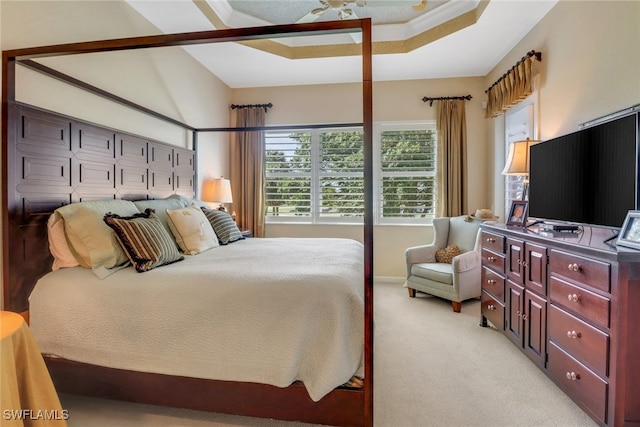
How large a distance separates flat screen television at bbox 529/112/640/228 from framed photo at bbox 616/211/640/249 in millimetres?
187

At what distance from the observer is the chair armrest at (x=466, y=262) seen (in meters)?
3.29

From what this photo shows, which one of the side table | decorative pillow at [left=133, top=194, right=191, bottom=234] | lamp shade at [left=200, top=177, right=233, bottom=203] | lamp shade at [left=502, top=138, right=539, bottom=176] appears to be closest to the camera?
the side table

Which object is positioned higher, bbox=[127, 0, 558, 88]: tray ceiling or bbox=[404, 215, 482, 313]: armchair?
bbox=[127, 0, 558, 88]: tray ceiling

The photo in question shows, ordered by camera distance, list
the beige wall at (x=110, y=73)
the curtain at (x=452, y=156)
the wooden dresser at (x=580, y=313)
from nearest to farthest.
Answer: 1. the wooden dresser at (x=580, y=313)
2. the beige wall at (x=110, y=73)
3. the curtain at (x=452, y=156)

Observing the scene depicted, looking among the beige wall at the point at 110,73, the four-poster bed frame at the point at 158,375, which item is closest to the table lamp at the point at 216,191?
the beige wall at the point at 110,73

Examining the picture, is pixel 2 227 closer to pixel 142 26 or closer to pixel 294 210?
pixel 142 26

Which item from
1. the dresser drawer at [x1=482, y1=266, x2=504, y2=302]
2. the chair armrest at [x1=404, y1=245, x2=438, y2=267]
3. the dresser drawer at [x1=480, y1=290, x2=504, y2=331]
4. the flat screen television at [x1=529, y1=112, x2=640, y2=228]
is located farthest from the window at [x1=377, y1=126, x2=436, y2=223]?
the flat screen television at [x1=529, y1=112, x2=640, y2=228]

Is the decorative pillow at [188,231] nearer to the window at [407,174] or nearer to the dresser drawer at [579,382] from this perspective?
the dresser drawer at [579,382]

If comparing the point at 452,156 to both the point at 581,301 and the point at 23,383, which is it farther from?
the point at 23,383

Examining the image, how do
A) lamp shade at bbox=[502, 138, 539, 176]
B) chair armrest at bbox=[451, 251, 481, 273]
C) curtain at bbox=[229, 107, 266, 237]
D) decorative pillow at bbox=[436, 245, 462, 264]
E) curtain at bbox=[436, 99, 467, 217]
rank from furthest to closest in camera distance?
curtain at bbox=[229, 107, 266, 237]
curtain at bbox=[436, 99, 467, 217]
decorative pillow at bbox=[436, 245, 462, 264]
chair armrest at bbox=[451, 251, 481, 273]
lamp shade at bbox=[502, 138, 539, 176]

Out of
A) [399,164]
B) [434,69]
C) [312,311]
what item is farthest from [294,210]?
[312,311]

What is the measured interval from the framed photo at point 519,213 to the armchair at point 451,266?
757 mm

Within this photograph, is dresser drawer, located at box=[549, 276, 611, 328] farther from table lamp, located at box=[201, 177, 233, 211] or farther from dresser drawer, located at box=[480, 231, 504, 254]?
table lamp, located at box=[201, 177, 233, 211]

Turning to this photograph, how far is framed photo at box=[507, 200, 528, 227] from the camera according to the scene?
2.59 metres
